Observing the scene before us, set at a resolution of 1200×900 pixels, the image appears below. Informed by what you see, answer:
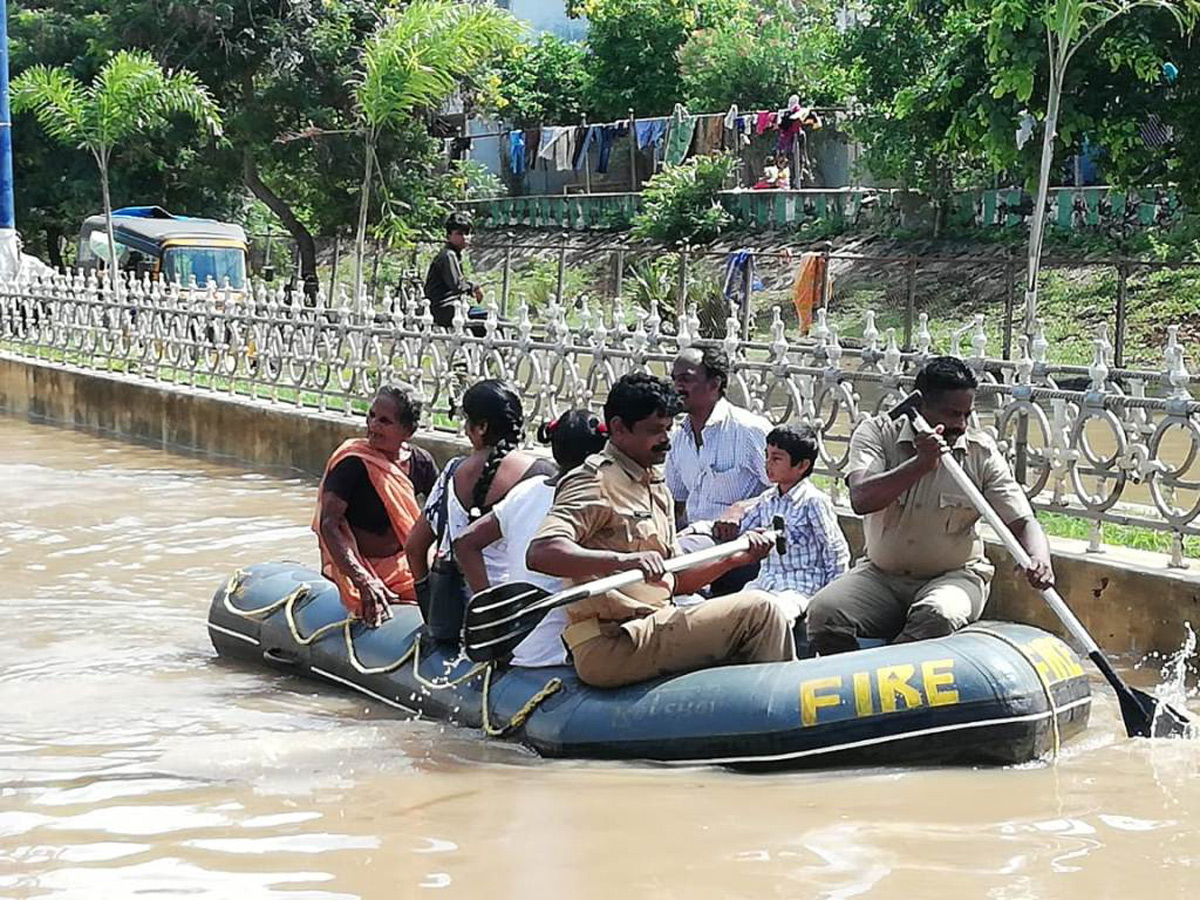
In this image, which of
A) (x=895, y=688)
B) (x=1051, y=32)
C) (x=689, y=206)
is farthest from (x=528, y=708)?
(x=689, y=206)

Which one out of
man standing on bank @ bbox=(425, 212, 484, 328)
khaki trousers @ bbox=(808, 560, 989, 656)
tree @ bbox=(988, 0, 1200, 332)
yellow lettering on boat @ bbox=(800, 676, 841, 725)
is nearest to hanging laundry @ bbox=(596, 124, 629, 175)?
tree @ bbox=(988, 0, 1200, 332)

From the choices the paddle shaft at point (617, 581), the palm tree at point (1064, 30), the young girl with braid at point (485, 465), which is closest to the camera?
the paddle shaft at point (617, 581)

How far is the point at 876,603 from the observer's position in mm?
6711

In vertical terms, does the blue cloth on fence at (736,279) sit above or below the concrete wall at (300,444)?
above

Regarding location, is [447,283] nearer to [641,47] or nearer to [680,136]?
[680,136]

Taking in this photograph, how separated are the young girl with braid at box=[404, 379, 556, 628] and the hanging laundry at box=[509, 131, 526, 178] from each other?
31916 millimetres

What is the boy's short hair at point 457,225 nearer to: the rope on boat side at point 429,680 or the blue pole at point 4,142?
the rope on boat side at point 429,680

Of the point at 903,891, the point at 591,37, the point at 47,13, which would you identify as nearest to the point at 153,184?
the point at 47,13

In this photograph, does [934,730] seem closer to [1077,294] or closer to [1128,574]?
[1128,574]

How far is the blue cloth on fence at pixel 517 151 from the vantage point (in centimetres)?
3797

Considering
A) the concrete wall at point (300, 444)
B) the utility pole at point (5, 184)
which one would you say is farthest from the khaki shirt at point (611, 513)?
the utility pole at point (5, 184)

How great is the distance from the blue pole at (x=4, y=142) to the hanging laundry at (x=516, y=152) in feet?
56.4

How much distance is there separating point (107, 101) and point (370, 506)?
16373 mm

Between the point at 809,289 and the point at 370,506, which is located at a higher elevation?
the point at 809,289
